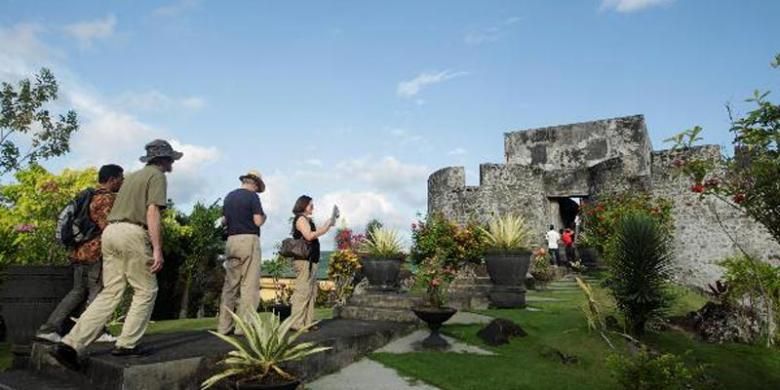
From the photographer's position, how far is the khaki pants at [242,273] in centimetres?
612

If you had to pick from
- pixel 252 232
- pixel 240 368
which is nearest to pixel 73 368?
pixel 240 368

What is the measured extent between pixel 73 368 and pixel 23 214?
28.4 feet

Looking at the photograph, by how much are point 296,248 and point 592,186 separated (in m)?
18.4

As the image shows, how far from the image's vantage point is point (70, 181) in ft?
41.9

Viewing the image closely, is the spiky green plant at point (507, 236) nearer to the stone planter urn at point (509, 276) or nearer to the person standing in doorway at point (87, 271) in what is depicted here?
the stone planter urn at point (509, 276)

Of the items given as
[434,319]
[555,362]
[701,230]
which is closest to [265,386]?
[434,319]

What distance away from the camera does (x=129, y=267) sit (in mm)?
4742

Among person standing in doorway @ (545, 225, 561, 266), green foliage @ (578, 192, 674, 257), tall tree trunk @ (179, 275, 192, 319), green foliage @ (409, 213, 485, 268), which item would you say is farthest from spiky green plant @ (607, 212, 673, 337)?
tall tree trunk @ (179, 275, 192, 319)

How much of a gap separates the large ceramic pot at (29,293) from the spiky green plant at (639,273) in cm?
740

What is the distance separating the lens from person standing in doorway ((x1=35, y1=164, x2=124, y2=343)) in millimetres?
5512

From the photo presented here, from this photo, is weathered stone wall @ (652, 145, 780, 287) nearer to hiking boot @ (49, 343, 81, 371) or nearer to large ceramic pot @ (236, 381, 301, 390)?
large ceramic pot @ (236, 381, 301, 390)

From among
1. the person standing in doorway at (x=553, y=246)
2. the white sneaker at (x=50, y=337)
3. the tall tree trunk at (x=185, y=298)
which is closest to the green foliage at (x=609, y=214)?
the person standing in doorway at (x=553, y=246)

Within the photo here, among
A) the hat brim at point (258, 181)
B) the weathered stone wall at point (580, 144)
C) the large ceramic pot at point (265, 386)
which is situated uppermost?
the weathered stone wall at point (580, 144)

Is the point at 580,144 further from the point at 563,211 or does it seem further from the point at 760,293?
the point at 760,293
